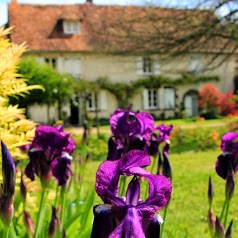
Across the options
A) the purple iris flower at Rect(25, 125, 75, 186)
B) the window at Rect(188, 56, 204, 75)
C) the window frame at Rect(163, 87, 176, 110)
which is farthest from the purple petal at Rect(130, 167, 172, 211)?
the window frame at Rect(163, 87, 176, 110)

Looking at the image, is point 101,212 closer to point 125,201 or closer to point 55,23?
point 125,201

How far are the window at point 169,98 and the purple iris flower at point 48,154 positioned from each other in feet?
99.6

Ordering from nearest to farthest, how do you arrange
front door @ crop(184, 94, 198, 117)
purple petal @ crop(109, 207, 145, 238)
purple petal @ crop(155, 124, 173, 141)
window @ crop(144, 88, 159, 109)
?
purple petal @ crop(109, 207, 145, 238) → purple petal @ crop(155, 124, 173, 141) → window @ crop(144, 88, 159, 109) → front door @ crop(184, 94, 198, 117)

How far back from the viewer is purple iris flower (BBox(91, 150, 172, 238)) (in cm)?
125

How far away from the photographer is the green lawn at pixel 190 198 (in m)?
5.21

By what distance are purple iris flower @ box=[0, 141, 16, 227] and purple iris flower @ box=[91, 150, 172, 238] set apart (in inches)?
14.6

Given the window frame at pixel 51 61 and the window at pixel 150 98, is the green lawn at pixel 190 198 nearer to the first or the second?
the window frame at pixel 51 61

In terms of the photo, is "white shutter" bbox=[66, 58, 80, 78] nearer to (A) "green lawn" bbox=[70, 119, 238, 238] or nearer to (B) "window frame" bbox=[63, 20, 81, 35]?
(B) "window frame" bbox=[63, 20, 81, 35]

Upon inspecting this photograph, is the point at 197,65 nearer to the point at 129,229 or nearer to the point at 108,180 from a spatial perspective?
the point at 108,180

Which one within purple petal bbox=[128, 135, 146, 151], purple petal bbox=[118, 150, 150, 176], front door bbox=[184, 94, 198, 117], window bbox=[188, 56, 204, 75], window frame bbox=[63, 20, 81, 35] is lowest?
front door bbox=[184, 94, 198, 117]

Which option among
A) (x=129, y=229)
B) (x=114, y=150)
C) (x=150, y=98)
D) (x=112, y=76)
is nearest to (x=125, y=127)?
(x=114, y=150)

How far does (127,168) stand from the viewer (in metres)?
1.28

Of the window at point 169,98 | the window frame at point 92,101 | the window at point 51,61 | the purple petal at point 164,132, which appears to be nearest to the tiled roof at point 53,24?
the window at point 51,61

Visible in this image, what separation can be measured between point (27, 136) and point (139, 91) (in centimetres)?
2928
